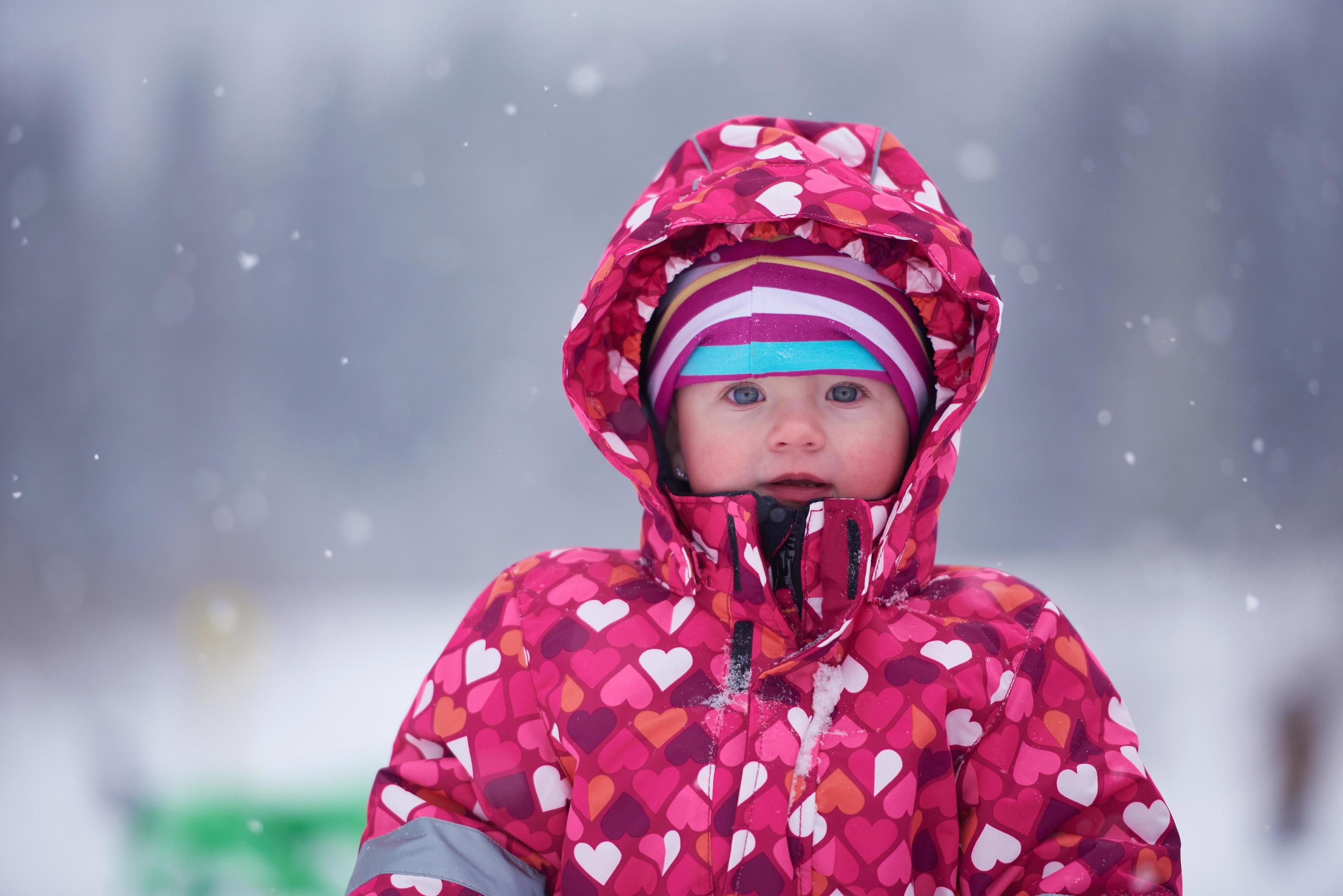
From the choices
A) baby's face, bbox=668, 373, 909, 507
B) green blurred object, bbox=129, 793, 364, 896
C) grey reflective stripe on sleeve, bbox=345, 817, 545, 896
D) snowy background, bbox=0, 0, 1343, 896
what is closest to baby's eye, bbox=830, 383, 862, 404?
baby's face, bbox=668, 373, 909, 507

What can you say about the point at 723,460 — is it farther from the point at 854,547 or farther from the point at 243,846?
the point at 243,846

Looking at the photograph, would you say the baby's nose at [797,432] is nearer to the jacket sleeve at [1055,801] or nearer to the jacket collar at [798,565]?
the jacket collar at [798,565]

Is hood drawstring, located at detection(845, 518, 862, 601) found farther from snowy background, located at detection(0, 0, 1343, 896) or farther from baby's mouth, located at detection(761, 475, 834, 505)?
snowy background, located at detection(0, 0, 1343, 896)

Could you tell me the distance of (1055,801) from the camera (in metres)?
0.92

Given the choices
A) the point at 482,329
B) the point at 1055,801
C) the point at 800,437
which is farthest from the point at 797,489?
the point at 482,329

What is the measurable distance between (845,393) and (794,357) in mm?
69

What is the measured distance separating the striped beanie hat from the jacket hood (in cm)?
2

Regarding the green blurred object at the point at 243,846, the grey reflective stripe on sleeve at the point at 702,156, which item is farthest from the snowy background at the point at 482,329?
the grey reflective stripe on sleeve at the point at 702,156

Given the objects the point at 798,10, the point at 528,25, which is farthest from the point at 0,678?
the point at 798,10

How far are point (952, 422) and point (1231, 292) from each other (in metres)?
1.03

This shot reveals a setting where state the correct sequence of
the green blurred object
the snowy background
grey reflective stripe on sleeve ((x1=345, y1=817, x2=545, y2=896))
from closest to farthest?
grey reflective stripe on sleeve ((x1=345, y1=817, x2=545, y2=896)) → the green blurred object → the snowy background

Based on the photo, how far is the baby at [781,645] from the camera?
893 mm

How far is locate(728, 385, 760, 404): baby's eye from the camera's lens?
1011 millimetres

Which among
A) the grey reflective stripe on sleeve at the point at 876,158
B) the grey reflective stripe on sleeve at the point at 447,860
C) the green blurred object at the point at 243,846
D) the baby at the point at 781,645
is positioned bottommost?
the green blurred object at the point at 243,846
